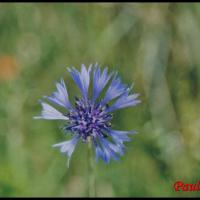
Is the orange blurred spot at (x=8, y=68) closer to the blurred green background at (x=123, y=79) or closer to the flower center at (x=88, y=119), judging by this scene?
the blurred green background at (x=123, y=79)

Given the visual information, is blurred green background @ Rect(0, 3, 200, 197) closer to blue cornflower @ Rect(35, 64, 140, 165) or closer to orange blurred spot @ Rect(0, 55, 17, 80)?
orange blurred spot @ Rect(0, 55, 17, 80)

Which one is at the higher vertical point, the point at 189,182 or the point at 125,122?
the point at 125,122

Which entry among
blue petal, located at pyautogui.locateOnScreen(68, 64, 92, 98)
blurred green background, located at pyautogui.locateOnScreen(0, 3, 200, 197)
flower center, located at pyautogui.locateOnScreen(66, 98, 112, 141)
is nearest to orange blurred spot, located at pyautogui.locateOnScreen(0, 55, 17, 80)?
blurred green background, located at pyautogui.locateOnScreen(0, 3, 200, 197)

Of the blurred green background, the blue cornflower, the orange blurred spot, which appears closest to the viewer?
the blue cornflower

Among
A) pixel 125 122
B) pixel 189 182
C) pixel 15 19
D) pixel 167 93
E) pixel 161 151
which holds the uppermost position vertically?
pixel 15 19

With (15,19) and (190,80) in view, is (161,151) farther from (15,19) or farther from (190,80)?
(15,19)

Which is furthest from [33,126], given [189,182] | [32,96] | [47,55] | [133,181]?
[189,182]

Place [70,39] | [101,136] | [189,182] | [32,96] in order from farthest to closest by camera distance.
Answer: [70,39] → [32,96] → [189,182] → [101,136]
